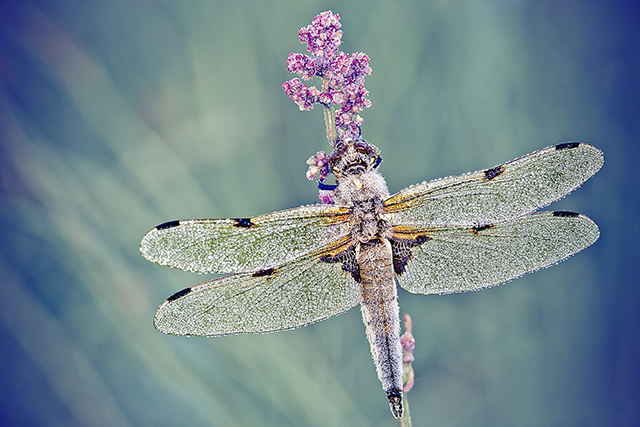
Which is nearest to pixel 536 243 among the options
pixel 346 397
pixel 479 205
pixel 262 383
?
pixel 479 205

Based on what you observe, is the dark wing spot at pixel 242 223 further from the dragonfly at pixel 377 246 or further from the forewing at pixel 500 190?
the forewing at pixel 500 190

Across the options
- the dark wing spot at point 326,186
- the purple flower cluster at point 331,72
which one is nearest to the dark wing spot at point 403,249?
the dark wing spot at point 326,186

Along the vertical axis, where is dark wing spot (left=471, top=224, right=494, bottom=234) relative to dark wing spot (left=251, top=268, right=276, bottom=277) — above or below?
above

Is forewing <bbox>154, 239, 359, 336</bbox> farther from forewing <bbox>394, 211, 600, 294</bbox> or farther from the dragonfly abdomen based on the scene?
forewing <bbox>394, 211, 600, 294</bbox>

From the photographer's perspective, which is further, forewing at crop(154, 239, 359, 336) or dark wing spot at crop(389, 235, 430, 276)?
dark wing spot at crop(389, 235, 430, 276)

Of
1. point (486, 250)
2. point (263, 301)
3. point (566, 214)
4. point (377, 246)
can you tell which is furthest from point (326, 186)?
point (566, 214)

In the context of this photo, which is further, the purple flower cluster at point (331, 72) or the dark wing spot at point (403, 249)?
the dark wing spot at point (403, 249)

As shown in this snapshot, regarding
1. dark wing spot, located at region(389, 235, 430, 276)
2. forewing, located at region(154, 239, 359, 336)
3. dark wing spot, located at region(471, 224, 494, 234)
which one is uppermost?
dark wing spot, located at region(471, 224, 494, 234)

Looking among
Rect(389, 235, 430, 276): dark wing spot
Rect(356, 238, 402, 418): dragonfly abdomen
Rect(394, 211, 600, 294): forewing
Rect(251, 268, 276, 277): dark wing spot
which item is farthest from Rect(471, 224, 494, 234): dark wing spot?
Rect(251, 268, 276, 277): dark wing spot
